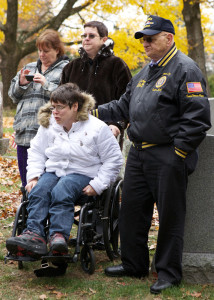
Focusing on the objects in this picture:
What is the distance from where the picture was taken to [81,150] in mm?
4055

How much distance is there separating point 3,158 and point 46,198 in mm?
5593

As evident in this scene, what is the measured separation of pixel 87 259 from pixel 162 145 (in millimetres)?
1257

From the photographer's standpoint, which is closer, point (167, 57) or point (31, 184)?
point (167, 57)

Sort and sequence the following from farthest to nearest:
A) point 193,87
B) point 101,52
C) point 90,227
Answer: point 101,52
point 90,227
point 193,87

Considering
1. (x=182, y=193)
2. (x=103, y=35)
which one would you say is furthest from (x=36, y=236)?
(x=103, y=35)

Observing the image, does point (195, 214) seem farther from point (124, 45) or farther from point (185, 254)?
point (124, 45)

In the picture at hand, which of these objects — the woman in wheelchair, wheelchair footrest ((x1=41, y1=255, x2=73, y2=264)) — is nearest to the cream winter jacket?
the woman in wheelchair

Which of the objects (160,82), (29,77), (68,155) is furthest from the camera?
(29,77)

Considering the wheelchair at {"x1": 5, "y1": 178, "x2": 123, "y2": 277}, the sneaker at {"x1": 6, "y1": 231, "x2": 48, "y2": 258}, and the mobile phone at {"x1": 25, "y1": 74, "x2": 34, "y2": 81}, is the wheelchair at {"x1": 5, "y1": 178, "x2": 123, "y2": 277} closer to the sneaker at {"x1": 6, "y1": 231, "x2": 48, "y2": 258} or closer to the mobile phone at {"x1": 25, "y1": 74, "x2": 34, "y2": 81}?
the sneaker at {"x1": 6, "y1": 231, "x2": 48, "y2": 258}

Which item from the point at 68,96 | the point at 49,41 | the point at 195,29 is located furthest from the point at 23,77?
the point at 195,29

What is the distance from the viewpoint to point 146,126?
3.50 m

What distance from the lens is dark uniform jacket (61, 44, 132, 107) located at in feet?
15.0

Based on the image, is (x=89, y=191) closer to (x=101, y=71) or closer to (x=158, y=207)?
(x=158, y=207)

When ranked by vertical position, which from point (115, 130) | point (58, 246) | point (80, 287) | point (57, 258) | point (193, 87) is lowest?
point (80, 287)
